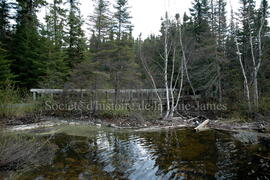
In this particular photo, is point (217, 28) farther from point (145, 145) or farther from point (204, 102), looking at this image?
point (145, 145)

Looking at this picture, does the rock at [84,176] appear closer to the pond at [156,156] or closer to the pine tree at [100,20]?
the pond at [156,156]

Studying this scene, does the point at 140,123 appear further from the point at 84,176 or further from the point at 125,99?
the point at 84,176

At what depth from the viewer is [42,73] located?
14.7 meters

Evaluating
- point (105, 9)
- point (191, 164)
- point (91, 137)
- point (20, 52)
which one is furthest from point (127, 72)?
point (20, 52)

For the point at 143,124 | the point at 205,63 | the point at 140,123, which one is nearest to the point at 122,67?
the point at 140,123

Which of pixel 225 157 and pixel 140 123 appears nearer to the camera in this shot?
pixel 225 157

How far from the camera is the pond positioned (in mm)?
4102

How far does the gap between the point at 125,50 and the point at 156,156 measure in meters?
8.64

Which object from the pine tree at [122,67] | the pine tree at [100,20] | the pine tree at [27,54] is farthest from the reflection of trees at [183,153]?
the pine tree at [27,54]

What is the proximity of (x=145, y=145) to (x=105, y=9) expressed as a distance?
31.9 feet

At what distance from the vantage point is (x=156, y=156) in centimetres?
532

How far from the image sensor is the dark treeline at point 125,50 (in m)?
11.6

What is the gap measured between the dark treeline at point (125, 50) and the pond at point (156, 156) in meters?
4.75

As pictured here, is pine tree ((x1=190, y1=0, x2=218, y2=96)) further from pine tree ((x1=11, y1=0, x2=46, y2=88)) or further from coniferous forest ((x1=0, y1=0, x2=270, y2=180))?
pine tree ((x1=11, y1=0, x2=46, y2=88))
